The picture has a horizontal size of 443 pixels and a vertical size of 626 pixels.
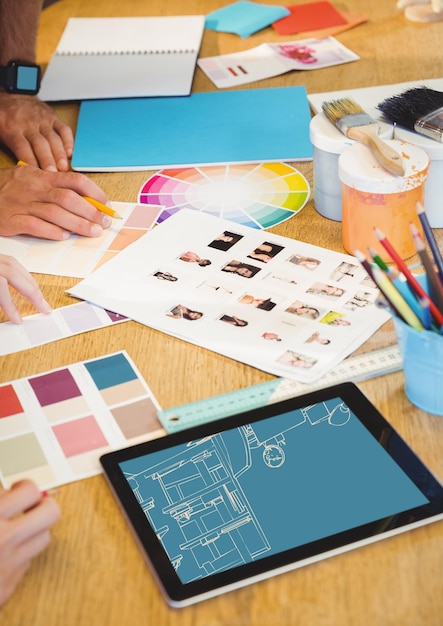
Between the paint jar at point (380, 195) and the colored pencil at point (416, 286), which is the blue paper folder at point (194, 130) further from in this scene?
the colored pencil at point (416, 286)

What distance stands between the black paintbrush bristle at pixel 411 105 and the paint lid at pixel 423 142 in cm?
1

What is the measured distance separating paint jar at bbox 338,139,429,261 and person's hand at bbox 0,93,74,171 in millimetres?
570

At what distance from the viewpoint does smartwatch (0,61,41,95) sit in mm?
1722

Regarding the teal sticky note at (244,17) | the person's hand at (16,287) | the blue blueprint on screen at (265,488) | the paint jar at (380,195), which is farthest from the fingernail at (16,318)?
the teal sticky note at (244,17)

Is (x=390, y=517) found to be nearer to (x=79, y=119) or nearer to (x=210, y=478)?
(x=210, y=478)

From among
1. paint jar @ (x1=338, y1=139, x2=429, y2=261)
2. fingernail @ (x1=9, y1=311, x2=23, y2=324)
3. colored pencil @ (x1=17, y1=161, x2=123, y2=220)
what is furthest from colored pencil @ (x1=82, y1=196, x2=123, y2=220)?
paint jar @ (x1=338, y1=139, x2=429, y2=261)

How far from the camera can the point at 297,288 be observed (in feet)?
3.82

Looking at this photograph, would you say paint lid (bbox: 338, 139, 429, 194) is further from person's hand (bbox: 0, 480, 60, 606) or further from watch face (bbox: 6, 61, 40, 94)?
watch face (bbox: 6, 61, 40, 94)

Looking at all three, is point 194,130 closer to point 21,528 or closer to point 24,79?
point 24,79

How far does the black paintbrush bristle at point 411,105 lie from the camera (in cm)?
126

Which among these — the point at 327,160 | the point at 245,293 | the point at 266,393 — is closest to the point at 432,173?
the point at 327,160

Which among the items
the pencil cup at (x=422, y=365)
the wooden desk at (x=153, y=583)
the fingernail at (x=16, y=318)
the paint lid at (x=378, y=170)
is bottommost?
the fingernail at (x=16, y=318)

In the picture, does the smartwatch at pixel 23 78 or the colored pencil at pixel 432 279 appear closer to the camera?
the colored pencil at pixel 432 279

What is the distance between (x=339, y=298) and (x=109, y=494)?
414mm
